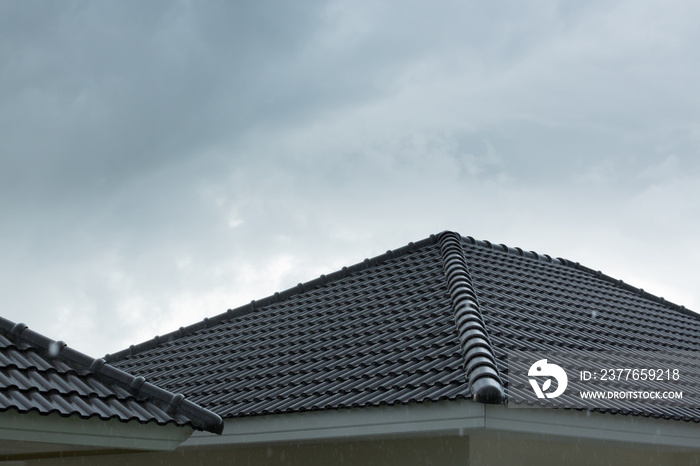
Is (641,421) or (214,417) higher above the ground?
(641,421)

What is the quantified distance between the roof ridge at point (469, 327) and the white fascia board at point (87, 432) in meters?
2.43

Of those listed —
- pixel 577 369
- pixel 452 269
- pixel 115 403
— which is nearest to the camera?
pixel 115 403

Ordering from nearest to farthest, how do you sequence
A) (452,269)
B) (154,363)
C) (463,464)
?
(463,464)
(452,269)
(154,363)

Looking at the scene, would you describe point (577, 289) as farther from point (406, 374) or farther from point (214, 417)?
point (214, 417)

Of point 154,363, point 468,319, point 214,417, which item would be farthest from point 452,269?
point 214,417

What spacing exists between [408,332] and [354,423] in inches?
78.4

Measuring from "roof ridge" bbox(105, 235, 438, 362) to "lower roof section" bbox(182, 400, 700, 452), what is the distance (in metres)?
4.66

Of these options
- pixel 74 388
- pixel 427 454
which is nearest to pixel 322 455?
pixel 427 454

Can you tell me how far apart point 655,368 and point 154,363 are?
22.4ft

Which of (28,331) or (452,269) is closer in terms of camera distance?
(28,331)

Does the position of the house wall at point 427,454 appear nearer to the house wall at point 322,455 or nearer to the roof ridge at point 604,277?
the house wall at point 322,455

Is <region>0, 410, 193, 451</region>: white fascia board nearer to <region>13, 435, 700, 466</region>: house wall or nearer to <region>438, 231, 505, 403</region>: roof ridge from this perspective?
<region>438, 231, 505, 403</region>: roof ridge

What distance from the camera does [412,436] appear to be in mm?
7414

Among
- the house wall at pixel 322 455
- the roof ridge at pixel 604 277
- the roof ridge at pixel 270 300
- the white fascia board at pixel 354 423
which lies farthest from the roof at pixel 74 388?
the roof ridge at pixel 604 277
